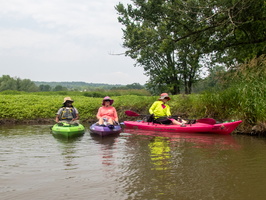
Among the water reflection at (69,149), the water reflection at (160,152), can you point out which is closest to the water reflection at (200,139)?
the water reflection at (160,152)

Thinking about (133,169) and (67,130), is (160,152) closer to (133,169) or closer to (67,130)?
(133,169)

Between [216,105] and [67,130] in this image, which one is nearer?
[67,130]

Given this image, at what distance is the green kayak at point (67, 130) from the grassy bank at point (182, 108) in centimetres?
413

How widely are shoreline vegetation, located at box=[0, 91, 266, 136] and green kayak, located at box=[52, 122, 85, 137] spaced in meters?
4.05

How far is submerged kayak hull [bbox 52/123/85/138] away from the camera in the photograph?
851cm

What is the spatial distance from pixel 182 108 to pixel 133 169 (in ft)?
23.1

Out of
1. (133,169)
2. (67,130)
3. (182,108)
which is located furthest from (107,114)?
(133,169)

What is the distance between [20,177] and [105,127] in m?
4.29

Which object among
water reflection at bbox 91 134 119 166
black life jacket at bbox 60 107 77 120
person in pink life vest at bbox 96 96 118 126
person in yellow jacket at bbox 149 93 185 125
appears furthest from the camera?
person in yellow jacket at bbox 149 93 185 125

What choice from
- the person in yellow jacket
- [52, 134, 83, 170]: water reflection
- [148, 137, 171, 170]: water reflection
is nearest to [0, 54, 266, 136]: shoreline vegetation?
the person in yellow jacket

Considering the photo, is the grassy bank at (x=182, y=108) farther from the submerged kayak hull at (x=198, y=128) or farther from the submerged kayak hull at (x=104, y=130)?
the submerged kayak hull at (x=104, y=130)

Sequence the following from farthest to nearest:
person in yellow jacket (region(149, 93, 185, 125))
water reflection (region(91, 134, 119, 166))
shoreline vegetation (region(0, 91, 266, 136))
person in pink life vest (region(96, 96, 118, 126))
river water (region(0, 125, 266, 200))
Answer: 1. person in yellow jacket (region(149, 93, 185, 125))
2. person in pink life vest (region(96, 96, 118, 126))
3. shoreline vegetation (region(0, 91, 266, 136))
4. water reflection (region(91, 134, 119, 166))
5. river water (region(0, 125, 266, 200))

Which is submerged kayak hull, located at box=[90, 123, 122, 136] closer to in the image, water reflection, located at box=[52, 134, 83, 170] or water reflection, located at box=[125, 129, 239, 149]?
water reflection, located at box=[52, 134, 83, 170]

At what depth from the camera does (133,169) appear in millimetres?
4820
